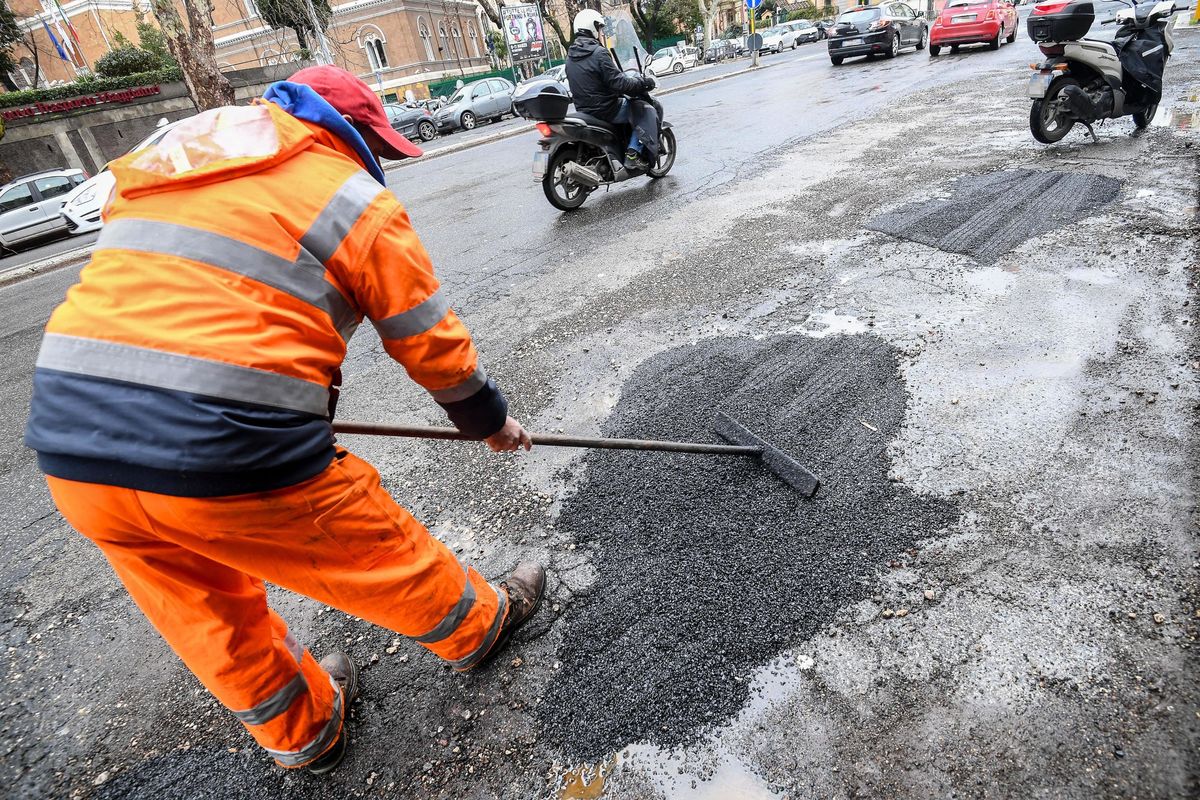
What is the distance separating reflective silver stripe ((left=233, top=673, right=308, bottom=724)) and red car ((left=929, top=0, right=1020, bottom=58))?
69.3 feet

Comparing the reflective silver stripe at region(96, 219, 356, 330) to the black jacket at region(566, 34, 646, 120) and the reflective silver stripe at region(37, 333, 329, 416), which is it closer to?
the reflective silver stripe at region(37, 333, 329, 416)

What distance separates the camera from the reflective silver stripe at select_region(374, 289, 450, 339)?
58.6 inches

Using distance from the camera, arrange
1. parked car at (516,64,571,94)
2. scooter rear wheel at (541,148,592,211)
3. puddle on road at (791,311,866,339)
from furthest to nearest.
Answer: parked car at (516,64,571,94) → scooter rear wheel at (541,148,592,211) → puddle on road at (791,311,866,339)

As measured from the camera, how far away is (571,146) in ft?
23.1

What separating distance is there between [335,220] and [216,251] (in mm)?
247

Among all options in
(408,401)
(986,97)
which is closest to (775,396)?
(408,401)

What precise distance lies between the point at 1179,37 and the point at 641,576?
1924 centimetres

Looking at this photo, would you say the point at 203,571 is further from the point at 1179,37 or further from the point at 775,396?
the point at 1179,37

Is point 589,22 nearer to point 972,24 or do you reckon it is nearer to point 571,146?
point 571,146

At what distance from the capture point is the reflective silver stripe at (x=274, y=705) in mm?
1719

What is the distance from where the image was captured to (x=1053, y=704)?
171cm

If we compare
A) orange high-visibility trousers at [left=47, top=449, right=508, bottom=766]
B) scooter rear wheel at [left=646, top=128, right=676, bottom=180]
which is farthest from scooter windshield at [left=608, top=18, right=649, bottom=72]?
orange high-visibility trousers at [left=47, top=449, right=508, bottom=766]

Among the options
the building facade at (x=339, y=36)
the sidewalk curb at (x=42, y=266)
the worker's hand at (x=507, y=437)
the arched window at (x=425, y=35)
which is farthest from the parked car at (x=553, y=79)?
the arched window at (x=425, y=35)

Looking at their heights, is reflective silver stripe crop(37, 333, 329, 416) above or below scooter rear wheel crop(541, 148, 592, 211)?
above
